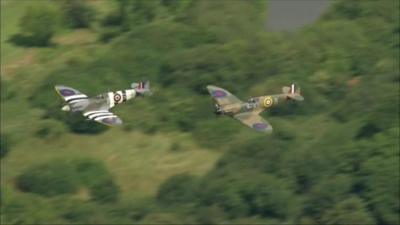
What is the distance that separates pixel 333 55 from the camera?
157 m

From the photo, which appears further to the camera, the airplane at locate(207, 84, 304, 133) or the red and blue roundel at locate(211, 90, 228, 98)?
the red and blue roundel at locate(211, 90, 228, 98)

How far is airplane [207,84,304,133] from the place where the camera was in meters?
81.8

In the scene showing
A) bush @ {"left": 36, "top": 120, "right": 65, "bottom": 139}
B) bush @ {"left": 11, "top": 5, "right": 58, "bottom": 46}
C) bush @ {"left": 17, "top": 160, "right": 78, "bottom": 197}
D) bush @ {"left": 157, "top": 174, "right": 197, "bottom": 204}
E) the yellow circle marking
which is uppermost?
bush @ {"left": 11, "top": 5, "right": 58, "bottom": 46}

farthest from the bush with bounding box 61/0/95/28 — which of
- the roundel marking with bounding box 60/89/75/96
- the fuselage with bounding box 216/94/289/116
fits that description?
the fuselage with bounding box 216/94/289/116

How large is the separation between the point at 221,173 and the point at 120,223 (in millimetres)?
11821

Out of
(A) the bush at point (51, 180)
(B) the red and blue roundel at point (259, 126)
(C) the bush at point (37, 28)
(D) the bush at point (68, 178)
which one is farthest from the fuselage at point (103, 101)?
(C) the bush at point (37, 28)

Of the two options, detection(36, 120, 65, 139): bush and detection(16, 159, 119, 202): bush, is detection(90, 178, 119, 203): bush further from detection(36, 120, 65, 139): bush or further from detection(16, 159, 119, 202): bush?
detection(36, 120, 65, 139): bush

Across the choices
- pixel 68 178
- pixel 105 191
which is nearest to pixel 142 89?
pixel 105 191

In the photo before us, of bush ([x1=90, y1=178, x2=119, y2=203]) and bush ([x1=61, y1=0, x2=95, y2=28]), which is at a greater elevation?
bush ([x1=61, y1=0, x2=95, y2=28])

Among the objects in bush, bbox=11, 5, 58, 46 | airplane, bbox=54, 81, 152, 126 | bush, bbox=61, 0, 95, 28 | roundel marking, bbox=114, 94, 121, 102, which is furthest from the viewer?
bush, bbox=61, 0, 95, 28

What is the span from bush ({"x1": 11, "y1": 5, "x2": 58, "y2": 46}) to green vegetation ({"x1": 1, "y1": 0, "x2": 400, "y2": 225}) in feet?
4.91

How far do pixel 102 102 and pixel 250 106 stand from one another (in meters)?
9.54

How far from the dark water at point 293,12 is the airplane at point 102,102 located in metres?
88.8

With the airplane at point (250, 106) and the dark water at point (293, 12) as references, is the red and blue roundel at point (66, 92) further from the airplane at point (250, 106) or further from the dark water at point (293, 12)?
the dark water at point (293, 12)
